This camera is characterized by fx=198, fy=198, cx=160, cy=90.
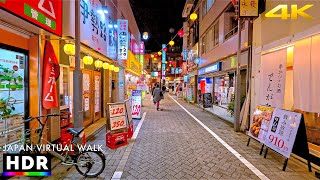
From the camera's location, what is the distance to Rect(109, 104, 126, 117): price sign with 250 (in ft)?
22.7

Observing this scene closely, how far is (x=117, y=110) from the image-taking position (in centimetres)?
714

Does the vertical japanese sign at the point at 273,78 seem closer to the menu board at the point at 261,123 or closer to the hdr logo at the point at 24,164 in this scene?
the menu board at the point at 261,123

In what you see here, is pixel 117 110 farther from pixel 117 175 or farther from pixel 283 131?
pixel 283 131

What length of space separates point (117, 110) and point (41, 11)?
381 centimetres

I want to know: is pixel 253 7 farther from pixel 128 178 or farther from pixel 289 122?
pixel 128 178

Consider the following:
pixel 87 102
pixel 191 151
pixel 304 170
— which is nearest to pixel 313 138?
pixel 304 170

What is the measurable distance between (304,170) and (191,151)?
119 inches

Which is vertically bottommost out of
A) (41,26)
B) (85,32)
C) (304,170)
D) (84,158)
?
(304,170)

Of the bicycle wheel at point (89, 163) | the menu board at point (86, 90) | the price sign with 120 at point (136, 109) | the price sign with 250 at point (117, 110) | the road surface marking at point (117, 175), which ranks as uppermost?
the menu board at point (86, 90)

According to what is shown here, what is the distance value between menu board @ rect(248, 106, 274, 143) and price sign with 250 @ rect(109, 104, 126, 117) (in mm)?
4615

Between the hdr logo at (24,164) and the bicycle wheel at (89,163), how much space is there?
29.3 inches

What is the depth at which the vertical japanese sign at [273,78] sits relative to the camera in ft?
22.5

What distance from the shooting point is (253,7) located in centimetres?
819

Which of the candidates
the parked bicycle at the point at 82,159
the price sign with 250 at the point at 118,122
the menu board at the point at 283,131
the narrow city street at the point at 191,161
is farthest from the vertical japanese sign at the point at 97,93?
the menu board at the point at 283,131
